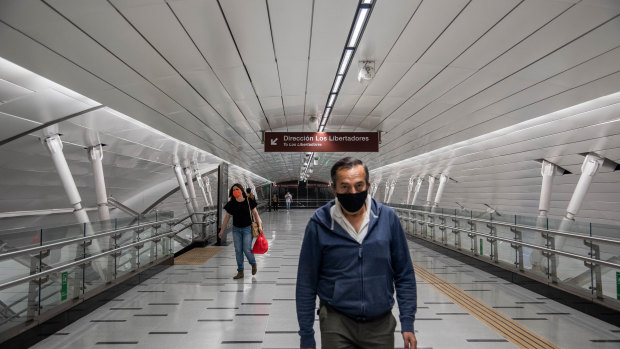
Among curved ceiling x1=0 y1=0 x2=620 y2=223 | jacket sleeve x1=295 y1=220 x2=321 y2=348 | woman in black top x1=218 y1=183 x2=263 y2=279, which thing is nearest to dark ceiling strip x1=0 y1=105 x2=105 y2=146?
curved ceiling x1=0 y1=0 x2=620 y2=223


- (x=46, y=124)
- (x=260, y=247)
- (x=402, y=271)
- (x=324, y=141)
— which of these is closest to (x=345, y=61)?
(x=260, y=247)

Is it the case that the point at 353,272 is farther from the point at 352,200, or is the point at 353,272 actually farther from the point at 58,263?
the point at 58,263

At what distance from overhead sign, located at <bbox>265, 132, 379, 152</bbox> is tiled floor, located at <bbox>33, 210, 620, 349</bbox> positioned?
15.3 feet

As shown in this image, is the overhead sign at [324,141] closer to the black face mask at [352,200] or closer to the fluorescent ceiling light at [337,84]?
the fluorescent ceiling light at [337,84]

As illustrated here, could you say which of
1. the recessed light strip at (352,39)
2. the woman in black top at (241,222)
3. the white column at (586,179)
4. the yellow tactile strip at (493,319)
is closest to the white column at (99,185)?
the woman in black top at (241,222)

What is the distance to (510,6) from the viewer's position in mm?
3703

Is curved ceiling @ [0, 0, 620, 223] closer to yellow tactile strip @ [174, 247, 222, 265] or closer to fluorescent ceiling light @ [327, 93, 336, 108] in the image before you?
fluorescent ceiling light @ [327, 93, 336, 108]

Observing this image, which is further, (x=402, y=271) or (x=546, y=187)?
(x=546, y=187)

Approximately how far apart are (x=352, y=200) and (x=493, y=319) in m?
3.47

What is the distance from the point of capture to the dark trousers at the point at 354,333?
5.79 ft

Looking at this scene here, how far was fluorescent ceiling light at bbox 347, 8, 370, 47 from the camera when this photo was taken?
4094 mm

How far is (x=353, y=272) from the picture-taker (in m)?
1.79

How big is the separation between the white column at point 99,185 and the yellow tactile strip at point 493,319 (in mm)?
7131

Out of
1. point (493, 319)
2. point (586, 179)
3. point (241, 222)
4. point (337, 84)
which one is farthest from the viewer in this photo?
point (586, 179)
